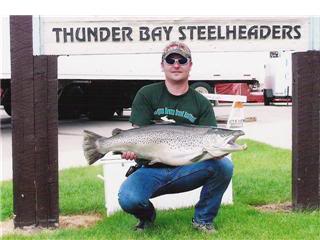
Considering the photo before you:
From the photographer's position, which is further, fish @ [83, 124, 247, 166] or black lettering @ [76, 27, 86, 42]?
black lettering @ [76, 27, 86, 42]

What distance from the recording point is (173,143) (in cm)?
446

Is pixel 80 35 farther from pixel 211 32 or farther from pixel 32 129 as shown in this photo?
pixel 211 32

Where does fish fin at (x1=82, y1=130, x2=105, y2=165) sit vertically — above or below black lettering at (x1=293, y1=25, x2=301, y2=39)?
below

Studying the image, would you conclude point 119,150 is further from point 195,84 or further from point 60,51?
point 195,84

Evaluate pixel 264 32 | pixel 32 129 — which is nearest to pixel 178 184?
pixel 32 129

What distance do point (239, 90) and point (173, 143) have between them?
20.5 m

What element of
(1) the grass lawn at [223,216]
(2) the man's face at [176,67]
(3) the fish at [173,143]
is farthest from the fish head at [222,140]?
(1) the grass lawn at [223,216]

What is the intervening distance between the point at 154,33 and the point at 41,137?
1.33 m

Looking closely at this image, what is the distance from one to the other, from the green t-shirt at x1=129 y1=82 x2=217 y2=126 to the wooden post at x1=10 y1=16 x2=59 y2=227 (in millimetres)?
782

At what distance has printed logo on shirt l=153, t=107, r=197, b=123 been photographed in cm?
477

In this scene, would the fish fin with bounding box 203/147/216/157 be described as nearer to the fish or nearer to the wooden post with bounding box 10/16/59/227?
the fish

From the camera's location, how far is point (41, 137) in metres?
5.07

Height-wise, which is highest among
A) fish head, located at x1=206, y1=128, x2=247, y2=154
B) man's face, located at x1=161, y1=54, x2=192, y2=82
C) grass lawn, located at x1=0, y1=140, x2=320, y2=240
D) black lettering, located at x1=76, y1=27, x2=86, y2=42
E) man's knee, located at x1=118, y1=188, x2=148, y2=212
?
black lettering, located at x1=76, y1=27, x2=86, y2=42

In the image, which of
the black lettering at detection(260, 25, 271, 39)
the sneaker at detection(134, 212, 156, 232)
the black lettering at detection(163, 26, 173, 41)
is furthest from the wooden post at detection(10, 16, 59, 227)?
the black lettering at detection(260, 25, 271, 39)
